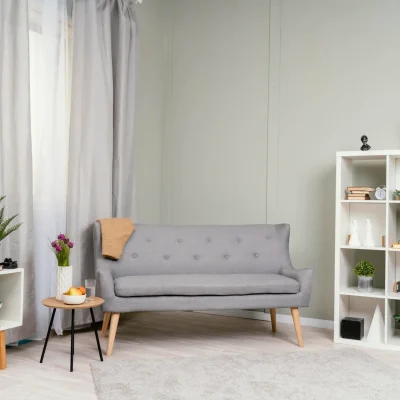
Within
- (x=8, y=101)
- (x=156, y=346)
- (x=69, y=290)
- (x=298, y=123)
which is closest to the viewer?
(x=69, y=290)

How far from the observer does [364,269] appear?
12.6 ft

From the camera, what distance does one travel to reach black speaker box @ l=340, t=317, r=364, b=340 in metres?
3.75

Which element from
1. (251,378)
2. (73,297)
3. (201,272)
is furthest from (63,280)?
(251,378)

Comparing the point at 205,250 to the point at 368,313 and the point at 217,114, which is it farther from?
the point at 217,114

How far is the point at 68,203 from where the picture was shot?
12.7 feet

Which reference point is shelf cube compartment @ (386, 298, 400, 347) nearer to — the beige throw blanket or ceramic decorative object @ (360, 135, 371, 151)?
ceramic decorative object @ (360, 135, 371, 151)

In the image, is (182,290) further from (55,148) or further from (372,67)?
(372,67)

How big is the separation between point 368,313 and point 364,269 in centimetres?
41

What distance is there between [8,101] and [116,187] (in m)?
1.16

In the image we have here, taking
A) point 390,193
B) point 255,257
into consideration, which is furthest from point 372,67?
point 255,257

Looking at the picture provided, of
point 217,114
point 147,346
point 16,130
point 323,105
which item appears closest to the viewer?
point 16,130

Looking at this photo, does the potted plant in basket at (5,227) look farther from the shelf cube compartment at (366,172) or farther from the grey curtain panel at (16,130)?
the shelf cube compartment at (366,172)

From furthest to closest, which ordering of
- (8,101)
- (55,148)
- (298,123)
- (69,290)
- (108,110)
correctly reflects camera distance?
(298,123) → (108,110) → (55,148) → (8,101) → (69,290)

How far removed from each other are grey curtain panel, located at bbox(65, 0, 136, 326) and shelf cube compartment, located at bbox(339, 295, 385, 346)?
5.83 feet
